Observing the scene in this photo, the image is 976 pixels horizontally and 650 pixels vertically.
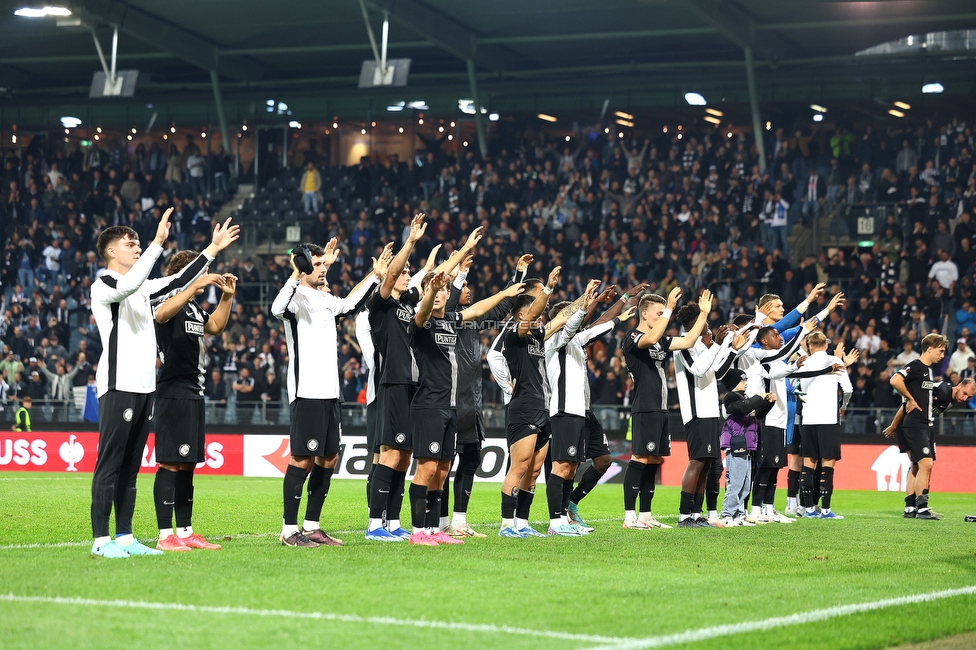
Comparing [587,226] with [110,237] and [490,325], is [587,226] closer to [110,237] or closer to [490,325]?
[490,325]

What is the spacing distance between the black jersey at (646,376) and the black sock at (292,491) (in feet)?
13.2

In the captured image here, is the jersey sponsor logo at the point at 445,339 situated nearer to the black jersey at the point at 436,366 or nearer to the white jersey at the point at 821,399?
the black jersey at the point at 436,366

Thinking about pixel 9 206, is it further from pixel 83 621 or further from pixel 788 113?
pixel 83 621

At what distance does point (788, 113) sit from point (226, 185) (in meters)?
16.4

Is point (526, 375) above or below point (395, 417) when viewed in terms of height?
above

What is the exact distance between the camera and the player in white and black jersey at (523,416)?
11.8m

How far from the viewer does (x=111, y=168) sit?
37625 mm

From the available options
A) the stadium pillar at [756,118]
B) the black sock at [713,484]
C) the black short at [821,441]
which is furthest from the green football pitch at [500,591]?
the stadium pillar at [756,118]

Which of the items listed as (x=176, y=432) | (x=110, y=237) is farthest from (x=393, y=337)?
(x=110, y=237)

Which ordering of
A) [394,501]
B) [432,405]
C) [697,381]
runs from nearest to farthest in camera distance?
[432,405] < [394,501] < [697,381]

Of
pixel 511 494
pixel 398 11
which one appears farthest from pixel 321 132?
pixel 511 494

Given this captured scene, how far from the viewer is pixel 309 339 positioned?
10.3 metres

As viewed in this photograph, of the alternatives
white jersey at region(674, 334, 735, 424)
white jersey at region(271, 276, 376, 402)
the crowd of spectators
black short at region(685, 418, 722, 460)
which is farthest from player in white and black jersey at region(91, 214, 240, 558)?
the crowd of spectators

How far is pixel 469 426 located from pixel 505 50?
23.5 meters
